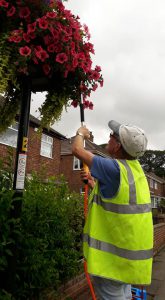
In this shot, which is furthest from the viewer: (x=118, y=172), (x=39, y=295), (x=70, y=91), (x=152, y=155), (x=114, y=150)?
(x=152, y=155)

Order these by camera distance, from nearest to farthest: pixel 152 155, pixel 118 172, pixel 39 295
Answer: pixel 118 172 → pixel 39 295 → pixel 152 155

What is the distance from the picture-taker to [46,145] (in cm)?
1819

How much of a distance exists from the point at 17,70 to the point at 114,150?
1.01 metres

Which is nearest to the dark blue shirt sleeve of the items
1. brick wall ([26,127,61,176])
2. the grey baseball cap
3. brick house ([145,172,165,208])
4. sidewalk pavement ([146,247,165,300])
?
the grey baseball cap

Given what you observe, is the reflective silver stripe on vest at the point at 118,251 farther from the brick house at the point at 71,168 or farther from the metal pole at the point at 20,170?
the brick house at the point at 71,168

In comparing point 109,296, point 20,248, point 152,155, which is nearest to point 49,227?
point 20,248

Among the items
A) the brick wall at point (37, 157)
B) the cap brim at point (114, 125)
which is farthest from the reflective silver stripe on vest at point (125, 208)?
the brick wall at point (37, 157)

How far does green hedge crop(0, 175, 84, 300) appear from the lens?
2798 mm

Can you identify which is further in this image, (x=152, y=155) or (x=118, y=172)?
(x=152, y=155)

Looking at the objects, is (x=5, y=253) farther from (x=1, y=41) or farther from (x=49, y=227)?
(x=1, y=41)

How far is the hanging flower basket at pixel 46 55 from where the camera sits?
2498mm

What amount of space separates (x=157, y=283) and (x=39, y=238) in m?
4.08

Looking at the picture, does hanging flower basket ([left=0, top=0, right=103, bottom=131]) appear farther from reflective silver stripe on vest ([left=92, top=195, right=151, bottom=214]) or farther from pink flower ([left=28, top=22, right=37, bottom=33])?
reflective silver stripe on vest ([left=92, top=195, right=151, bottom=214])

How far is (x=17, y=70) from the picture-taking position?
252cm
